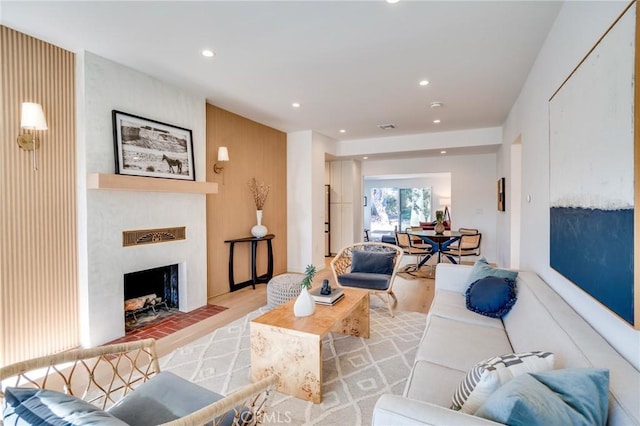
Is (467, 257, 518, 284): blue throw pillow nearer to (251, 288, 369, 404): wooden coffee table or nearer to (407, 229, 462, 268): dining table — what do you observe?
(251, 288, 369, 404): wooden coffee table

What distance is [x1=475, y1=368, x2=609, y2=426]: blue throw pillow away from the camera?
2.86ft

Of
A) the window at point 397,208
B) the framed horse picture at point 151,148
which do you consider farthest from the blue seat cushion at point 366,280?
the window at point 397,208

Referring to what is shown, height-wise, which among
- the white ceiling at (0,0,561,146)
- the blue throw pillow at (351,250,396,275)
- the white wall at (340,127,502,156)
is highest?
the white ceiling at (0,0,561,146)

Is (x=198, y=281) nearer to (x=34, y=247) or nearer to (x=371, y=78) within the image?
(x=34, y=247)

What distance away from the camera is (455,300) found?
110 inches

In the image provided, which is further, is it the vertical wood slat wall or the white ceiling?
the vertical wood slat wall

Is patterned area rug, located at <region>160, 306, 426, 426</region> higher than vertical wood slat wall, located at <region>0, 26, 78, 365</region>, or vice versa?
vertical wood slat wall, located at <region>0, 26, 78, 365</region>

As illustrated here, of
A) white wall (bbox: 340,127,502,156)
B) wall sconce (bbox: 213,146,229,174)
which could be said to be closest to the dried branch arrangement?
wall sconce (bbox: 213,146,229,174)

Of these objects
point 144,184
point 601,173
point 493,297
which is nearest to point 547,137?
point 601,173

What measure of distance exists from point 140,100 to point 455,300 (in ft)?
12.1

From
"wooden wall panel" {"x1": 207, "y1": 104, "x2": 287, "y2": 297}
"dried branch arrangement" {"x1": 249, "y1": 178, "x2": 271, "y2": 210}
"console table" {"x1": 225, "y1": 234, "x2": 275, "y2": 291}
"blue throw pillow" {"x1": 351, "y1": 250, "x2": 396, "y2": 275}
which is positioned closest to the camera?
"blue throw pillow" {"x1": 351, "y1": 250, "x2": 396, "y2": 275}

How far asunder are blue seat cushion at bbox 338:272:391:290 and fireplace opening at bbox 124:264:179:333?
208 cm

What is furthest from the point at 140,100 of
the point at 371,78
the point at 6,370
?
the point at 6,370

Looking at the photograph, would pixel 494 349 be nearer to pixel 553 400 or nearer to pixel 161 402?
pixel 553 400
